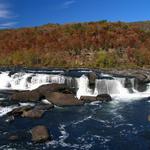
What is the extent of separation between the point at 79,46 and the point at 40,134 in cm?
5553

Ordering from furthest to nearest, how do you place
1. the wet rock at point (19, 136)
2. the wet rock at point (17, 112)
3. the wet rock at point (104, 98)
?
the wet rock at point (104, 98) → the wet rock at point (17, 112) → the wet rock at point (19, 136)

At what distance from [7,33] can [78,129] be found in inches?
2915

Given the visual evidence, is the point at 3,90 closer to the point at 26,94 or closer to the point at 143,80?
the point at 26,94

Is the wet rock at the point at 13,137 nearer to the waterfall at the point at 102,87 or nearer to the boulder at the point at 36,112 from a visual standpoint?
the boulder at the point at 36,112

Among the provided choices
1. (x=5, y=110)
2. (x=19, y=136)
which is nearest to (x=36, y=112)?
(x=5, y=110)

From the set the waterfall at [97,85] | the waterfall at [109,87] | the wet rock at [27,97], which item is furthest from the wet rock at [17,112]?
the waterfall at [109,87]

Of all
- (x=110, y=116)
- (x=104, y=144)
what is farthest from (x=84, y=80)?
(x=104, y=144)

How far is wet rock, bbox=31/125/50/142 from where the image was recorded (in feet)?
77.4

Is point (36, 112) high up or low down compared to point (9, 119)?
up

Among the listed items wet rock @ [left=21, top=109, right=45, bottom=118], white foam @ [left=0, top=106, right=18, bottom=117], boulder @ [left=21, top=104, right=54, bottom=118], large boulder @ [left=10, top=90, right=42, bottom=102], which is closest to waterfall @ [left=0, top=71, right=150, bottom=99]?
large boulder @ [left=10, top=90, right=42, bottom=102]

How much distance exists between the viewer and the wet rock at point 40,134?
2358cm

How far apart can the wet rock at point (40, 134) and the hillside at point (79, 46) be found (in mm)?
40795

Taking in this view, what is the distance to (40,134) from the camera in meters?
24.2

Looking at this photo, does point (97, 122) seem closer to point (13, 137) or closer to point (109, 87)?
point (13, 137)
